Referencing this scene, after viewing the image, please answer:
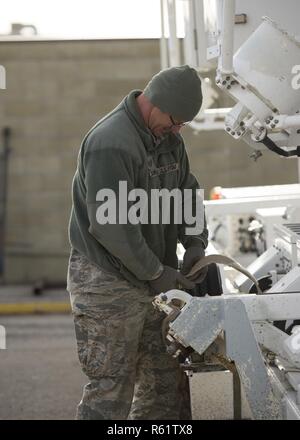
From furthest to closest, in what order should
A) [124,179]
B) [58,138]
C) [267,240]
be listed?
[58,138], [267,240], [124,179]

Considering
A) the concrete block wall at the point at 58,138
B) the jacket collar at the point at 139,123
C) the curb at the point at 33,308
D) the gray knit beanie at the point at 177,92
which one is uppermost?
the gray knit beanie at the point at 177,92

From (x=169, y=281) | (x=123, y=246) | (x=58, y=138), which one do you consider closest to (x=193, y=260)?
(x=169, y=281)

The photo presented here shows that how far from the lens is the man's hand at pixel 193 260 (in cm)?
393

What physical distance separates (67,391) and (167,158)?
252 cm

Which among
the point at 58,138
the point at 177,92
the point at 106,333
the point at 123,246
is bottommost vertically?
the point at 58,138

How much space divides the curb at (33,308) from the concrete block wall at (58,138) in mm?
995

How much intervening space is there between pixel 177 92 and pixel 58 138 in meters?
6.20

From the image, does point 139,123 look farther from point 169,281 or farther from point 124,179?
point 169,281

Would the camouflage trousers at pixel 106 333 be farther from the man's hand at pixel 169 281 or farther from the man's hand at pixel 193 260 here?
the man's hand at pixel 193 260

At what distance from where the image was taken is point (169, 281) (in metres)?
3.73

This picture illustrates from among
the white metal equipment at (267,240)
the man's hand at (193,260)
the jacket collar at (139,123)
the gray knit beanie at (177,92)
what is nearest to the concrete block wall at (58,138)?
the white metal equipment at (267,240)

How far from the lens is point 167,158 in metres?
3.87

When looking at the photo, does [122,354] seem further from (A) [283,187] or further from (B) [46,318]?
(B) [46,318]

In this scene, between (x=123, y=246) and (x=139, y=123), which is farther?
(x=139, y=123)
